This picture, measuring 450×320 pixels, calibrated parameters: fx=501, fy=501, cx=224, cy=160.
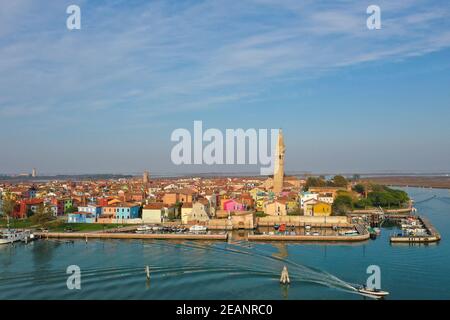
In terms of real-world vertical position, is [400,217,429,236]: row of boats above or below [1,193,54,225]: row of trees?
below

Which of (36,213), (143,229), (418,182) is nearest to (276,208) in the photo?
(143,229)

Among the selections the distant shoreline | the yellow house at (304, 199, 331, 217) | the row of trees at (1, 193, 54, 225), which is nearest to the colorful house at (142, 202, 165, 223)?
the row of trees at (1, 193, 54, 225)

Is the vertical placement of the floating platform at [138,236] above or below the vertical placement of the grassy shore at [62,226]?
below

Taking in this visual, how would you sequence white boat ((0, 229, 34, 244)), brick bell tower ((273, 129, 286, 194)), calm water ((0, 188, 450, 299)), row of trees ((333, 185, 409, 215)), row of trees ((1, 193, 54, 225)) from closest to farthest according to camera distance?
1. calm water ((0, 188, 450, 299))
2. white boat ((0, 229, 34, 244))
3. row of trees ((1, 193, 54, 225))
4. row of trees ((333, 185, 409, 215))
5. brick bell tower ((273, 129, 286, 194))

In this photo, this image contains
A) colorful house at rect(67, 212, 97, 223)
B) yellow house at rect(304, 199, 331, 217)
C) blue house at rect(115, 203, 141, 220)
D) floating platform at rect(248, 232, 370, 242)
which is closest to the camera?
floating platform at rect(248, 232, 370, 242)

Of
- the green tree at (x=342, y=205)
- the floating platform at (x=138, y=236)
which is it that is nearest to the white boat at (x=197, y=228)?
the floating platform at (x=138, y=236)

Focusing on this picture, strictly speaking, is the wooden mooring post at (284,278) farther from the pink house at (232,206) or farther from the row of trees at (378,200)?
the row of trees at (378,200)

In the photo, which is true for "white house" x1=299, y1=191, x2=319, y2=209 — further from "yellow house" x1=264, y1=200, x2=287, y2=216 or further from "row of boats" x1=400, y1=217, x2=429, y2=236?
"row of boats" x1=400, y1=217, x2=429, y2=236
